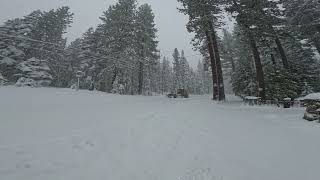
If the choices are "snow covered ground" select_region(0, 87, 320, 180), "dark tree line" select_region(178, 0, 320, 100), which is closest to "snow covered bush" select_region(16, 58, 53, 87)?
"dark tree line" select_region(178, 0, 320, 100)

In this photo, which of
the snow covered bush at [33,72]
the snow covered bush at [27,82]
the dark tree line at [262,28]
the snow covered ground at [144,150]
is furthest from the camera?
the snow covered bush at [33,72]

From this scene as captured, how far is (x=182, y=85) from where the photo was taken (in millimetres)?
94875

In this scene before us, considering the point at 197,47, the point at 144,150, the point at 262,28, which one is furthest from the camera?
the point at 197,47

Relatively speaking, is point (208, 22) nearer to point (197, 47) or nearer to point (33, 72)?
point (197, 47)

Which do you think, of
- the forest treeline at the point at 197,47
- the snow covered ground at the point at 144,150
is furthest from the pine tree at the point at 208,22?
the snow covered ground at the point at 144,150

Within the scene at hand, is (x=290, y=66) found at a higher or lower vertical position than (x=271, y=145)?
higher

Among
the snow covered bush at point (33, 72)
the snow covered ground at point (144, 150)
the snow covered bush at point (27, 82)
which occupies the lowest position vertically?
the snow covered ground at point (144, 150)

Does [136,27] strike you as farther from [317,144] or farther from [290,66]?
[317,144]

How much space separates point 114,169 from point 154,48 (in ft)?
149

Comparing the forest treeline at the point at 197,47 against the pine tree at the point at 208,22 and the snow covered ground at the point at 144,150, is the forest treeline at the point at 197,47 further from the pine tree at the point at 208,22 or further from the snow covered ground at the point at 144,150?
the snow covered ground at the point at 144,150

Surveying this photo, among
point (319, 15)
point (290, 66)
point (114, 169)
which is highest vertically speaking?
point (319, 15)

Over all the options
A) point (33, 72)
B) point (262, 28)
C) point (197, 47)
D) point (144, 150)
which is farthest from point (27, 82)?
point (144, 150)

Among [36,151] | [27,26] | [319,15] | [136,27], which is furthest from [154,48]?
[36,151]

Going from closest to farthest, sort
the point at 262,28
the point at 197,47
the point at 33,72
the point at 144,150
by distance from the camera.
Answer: the point at 144,150, the point at 262,28, the point at 197,47, the point at 33,72
